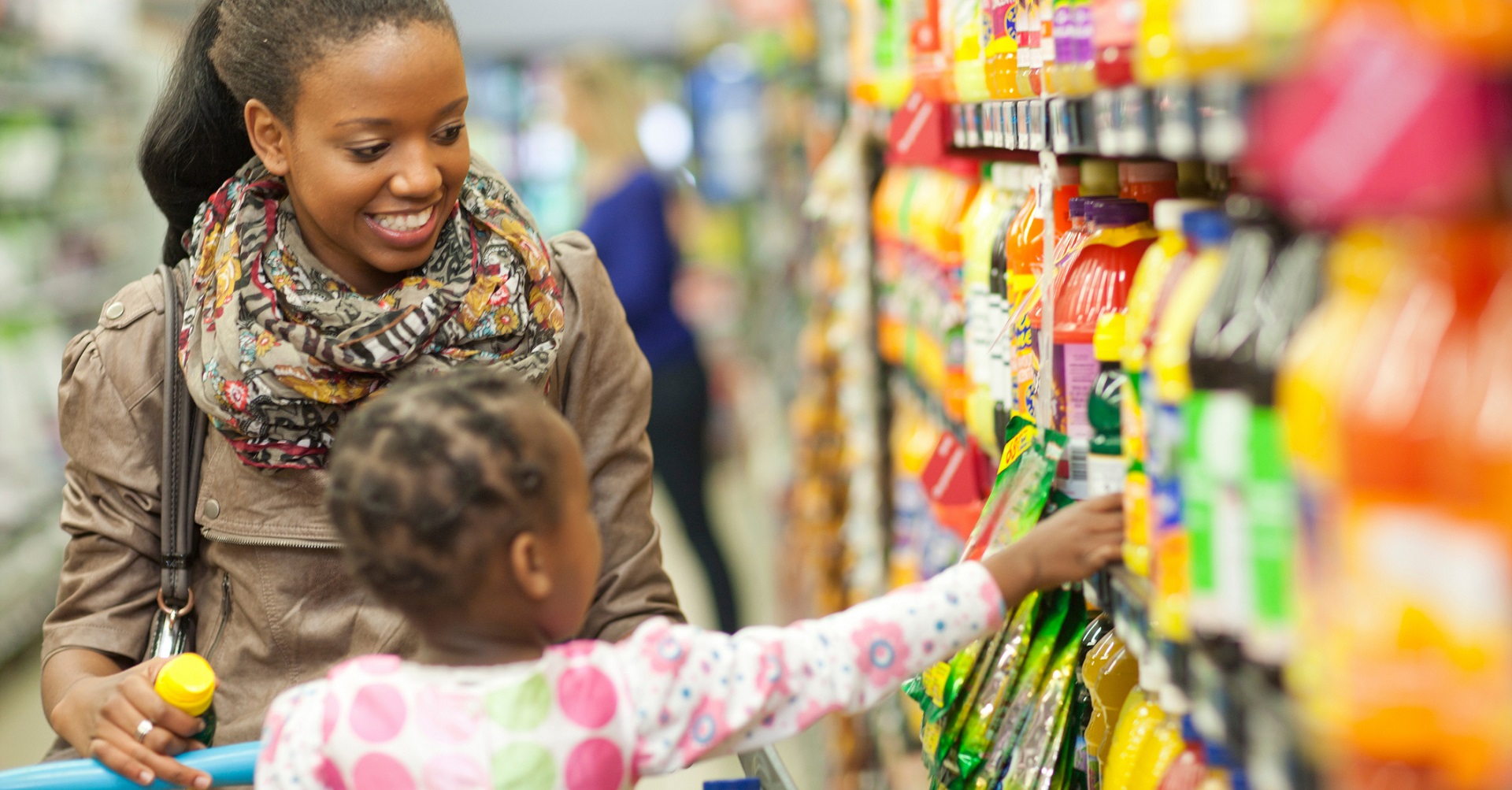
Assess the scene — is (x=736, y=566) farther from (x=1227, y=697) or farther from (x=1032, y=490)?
(x=1227, y=697)

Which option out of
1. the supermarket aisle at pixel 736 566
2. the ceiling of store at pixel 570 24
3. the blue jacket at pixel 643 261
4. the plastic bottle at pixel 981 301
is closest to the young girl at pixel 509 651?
the plastic bottle at pixel 981 301

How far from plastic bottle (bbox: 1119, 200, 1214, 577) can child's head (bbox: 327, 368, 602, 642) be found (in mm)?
497

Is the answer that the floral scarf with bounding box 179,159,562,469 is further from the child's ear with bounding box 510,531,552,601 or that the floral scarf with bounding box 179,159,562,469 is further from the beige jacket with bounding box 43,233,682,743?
the child's ear with bounding box 510,531,552,601

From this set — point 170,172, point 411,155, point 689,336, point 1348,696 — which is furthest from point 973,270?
point 689,336

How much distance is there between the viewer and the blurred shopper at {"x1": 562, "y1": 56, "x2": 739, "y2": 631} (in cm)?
465

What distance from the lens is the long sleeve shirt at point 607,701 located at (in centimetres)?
120

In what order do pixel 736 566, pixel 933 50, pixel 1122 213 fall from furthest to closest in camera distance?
pixel 736 566 → pixel 933 50 → pixel 1122 213

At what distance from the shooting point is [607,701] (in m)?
1.23

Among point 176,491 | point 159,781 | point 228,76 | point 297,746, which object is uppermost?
point 228,76

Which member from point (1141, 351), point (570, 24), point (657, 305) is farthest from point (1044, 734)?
point (570, 24)

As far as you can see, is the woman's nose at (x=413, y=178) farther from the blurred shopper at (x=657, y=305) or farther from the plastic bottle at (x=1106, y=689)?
the blurred shopper at (x=657, y=305)

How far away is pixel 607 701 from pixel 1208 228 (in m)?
0.63

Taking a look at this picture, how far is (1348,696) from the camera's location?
2.57 ft

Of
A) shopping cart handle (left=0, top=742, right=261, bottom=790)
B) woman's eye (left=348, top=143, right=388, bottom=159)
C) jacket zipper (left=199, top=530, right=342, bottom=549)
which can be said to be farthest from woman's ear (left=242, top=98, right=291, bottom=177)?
shopping cart handle (left=0, top=742, right=261, bottom=790)
